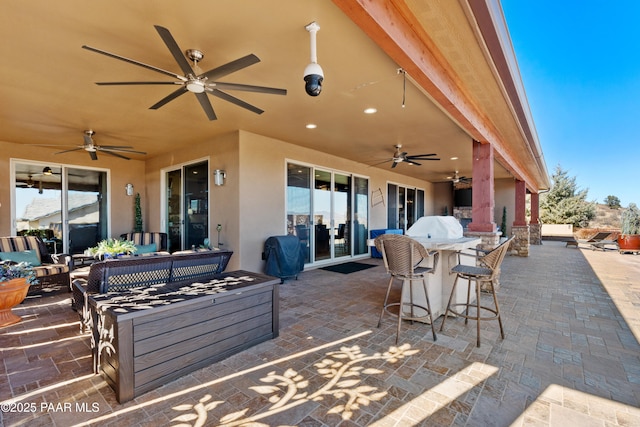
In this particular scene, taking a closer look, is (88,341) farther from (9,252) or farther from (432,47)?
(432,47)

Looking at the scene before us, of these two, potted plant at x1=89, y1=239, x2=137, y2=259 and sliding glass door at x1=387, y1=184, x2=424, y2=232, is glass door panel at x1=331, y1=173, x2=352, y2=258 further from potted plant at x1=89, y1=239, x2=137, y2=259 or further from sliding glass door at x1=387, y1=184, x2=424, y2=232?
potted plant at x1=89, y1=239, x2=137, y2=259

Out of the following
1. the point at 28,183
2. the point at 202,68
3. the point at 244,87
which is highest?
the point at 202,68

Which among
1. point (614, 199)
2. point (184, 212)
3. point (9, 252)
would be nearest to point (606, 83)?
point (614, 199)

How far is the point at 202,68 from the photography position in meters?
2.95

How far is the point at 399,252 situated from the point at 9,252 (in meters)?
6.20

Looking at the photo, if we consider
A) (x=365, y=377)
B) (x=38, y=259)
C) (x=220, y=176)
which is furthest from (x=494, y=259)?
(x=38, y=259)

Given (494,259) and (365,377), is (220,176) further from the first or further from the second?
(494,259)

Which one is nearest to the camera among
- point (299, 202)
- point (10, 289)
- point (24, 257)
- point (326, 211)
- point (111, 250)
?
point (10, 289)

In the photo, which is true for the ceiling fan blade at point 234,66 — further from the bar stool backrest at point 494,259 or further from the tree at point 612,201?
the tree at point 612,201

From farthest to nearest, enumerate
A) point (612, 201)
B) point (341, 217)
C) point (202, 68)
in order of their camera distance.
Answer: point (612, 201)
point (341, 217)
point (202, 68)

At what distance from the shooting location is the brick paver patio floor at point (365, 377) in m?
1.73

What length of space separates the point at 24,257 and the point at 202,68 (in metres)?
4.58

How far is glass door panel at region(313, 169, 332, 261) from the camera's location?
6641 millimetres

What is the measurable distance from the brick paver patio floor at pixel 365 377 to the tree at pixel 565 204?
17.8 metres
